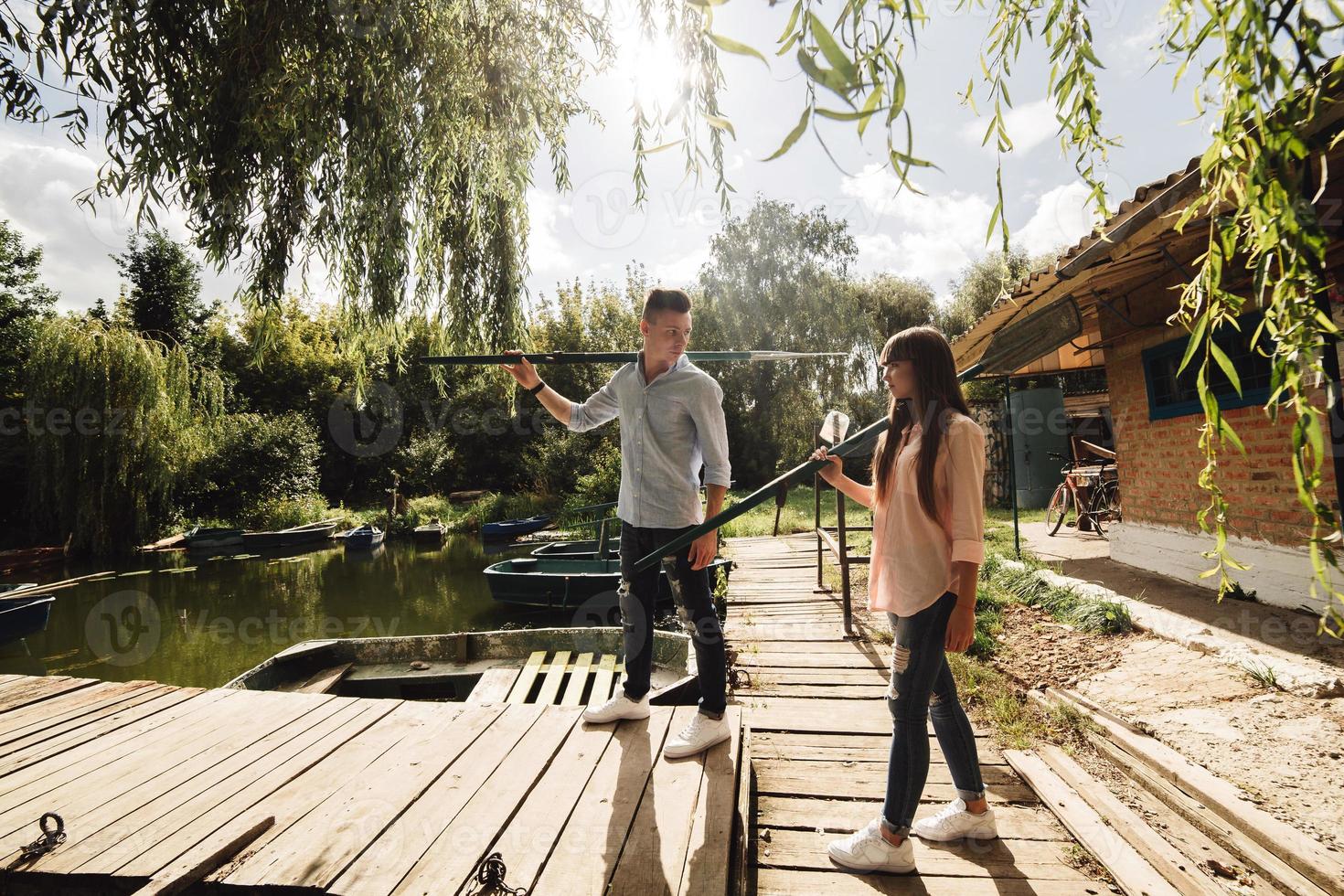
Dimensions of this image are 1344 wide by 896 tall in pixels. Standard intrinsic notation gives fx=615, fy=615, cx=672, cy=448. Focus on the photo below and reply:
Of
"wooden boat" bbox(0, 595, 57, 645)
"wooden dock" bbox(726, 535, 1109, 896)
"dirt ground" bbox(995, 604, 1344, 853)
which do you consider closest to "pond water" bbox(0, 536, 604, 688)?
→ "wooden boat" bbox(0, 595, 57, 645)

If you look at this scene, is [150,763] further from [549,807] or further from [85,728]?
[549,807]

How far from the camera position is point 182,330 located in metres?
22.8

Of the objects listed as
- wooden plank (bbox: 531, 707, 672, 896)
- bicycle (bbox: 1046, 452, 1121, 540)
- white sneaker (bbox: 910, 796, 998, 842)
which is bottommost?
white sneaker (bbox: 910, 796, 998, 842)

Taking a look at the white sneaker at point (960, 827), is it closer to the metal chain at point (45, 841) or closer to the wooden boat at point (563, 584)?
the metal chain at point (45, 841)

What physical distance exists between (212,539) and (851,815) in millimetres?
20622

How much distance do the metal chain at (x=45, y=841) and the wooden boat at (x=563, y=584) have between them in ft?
21.7

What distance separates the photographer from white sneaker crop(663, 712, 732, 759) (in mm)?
2385

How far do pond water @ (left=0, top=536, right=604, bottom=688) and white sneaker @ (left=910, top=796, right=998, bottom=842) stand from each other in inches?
311

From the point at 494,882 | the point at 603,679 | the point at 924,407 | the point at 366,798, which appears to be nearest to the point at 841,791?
the point at 494,882

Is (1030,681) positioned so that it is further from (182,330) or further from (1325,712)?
(182,330)

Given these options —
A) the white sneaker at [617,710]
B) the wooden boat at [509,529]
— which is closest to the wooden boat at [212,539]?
the wooden boat at [509,529]

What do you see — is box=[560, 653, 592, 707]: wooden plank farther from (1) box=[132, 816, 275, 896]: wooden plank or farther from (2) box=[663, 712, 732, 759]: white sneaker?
(1) box=[132, 816, 275, 896]: wooden plank

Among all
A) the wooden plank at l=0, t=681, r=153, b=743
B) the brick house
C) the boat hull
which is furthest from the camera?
the boat hull

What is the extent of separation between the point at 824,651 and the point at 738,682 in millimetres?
932
